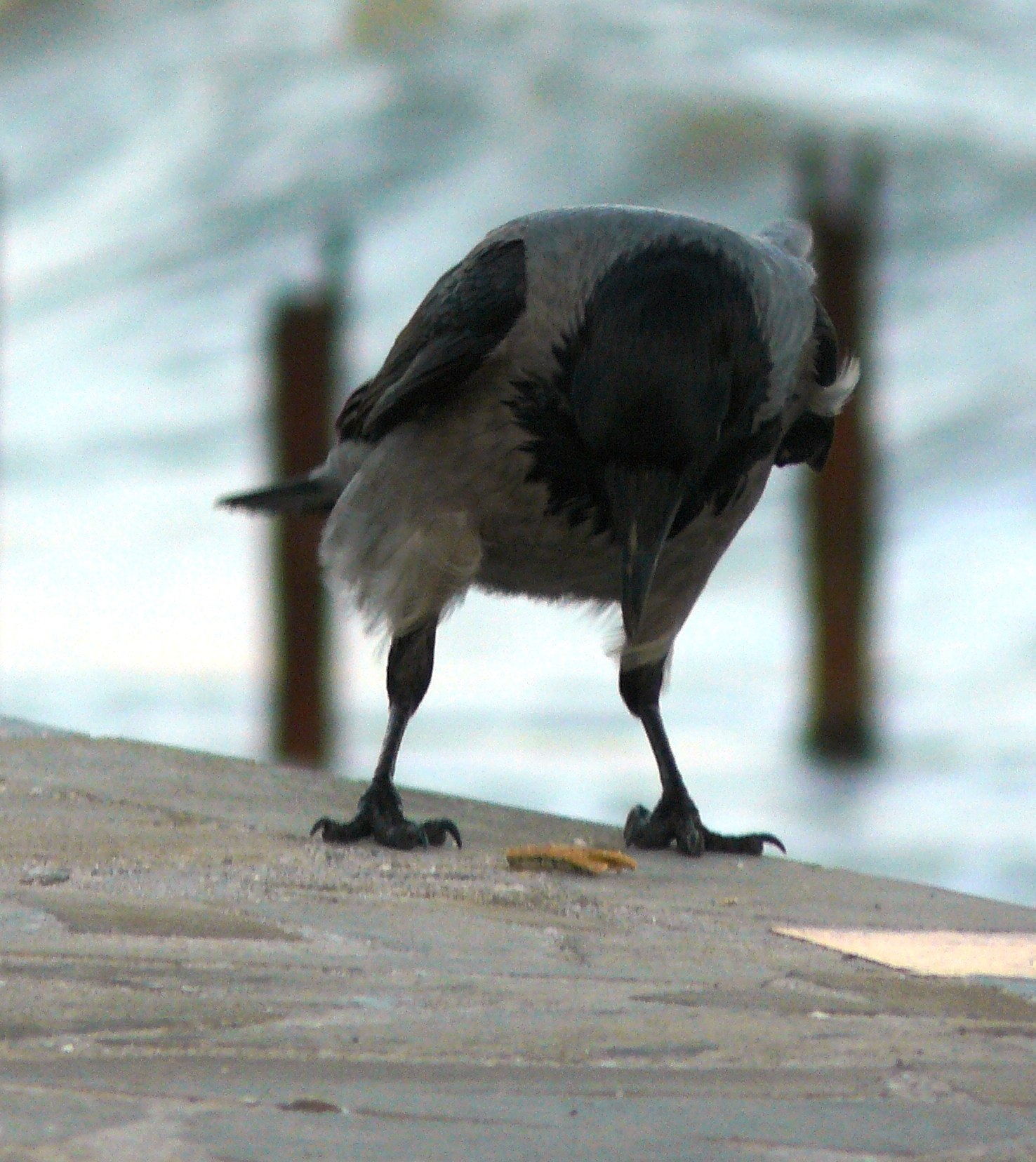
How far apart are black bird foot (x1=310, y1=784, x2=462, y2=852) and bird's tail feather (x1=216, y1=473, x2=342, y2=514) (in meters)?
1.40

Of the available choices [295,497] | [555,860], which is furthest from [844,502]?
[555,860]

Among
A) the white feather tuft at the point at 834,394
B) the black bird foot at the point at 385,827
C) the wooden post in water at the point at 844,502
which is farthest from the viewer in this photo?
the wooden post in water at the point at 844,502

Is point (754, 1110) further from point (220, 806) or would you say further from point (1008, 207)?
point (1008, 207)

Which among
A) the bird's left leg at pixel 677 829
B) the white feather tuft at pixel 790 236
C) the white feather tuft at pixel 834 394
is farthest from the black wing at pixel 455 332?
the bird's left leg at pixel 677 829

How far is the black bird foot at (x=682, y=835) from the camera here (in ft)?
17.4

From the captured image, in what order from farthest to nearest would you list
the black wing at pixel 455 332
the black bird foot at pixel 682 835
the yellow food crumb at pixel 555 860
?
the black bird foot at pixel 682 835
the black wing at pixel 455 332
the yellow food crumb at pixel 555 860

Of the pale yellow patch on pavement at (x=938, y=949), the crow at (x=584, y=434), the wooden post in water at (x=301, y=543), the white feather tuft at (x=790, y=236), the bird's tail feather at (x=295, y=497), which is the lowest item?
the wooden post in water at (x=301, y=543)

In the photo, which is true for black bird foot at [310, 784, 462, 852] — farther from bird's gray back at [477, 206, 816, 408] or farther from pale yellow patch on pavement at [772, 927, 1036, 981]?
pale yellow patch on pavement at [772, 927, 1036, 981]

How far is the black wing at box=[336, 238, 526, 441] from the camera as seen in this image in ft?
16.4

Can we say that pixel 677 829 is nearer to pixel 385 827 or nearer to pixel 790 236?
pixel 385 827

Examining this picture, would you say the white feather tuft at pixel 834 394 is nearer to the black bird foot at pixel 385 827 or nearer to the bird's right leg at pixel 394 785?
the bird's right leg at pixel 394 785

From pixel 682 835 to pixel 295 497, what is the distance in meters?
1.74

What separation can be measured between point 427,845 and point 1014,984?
182cm

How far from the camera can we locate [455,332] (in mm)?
A: 5051
